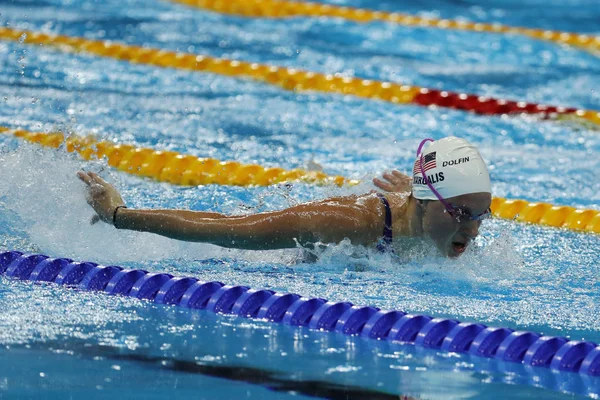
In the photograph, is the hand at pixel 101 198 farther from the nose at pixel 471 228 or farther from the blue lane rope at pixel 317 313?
the nose at pixel 471 228

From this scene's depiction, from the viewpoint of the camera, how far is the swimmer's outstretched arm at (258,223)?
3.62 m

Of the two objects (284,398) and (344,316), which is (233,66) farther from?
(284,398)

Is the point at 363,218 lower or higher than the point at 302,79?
lower

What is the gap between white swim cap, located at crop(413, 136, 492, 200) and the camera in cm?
367

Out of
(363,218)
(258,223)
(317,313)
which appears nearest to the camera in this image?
(317,313)

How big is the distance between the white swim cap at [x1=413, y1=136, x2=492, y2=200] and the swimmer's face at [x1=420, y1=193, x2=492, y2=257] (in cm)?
3

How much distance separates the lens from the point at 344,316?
328cm

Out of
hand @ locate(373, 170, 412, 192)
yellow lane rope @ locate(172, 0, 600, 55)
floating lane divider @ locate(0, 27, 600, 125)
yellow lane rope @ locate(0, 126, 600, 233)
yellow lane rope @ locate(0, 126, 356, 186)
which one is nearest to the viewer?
hand @ locate(373, 170, 412, 192)

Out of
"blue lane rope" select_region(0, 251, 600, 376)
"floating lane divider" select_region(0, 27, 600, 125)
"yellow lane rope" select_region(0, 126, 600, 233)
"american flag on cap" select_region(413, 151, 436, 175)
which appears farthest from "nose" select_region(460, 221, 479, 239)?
"floating lane divider" select_region(0, 27, 600, 125)

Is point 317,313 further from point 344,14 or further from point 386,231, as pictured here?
point 344,14

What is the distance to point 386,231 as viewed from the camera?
375 cm

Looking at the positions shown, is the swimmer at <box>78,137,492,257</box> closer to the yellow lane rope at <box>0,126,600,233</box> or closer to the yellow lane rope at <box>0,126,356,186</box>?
the yellow lane rope at <box>0,126,600,233</box>

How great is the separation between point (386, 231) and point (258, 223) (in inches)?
19.7

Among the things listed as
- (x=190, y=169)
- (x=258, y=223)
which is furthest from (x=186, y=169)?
(x=258, y=223)
